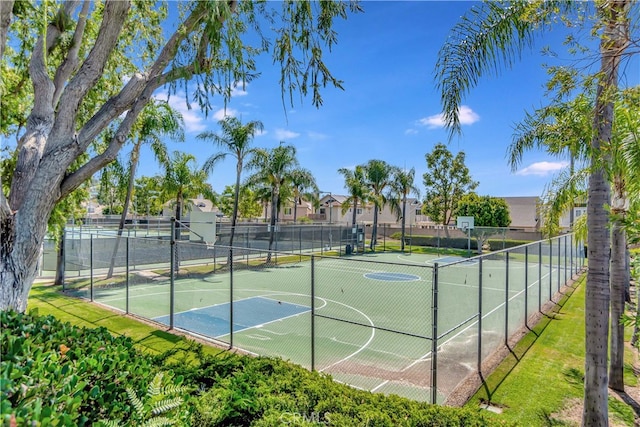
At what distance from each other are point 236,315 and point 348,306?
3.87 metres

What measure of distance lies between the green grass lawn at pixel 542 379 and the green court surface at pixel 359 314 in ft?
1.79

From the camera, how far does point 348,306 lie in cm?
1286

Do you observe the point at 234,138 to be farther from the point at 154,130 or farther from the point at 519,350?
the point at 519,350

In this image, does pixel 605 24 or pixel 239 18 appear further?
pixel 239 18

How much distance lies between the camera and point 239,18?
5.36 m

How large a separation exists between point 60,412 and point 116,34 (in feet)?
15.9

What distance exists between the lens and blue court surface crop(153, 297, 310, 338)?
10.1 meters

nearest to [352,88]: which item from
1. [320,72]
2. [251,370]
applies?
[320,72]

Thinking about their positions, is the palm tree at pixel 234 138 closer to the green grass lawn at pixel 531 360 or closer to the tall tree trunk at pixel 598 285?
the green grass lawn at pixel 531 360

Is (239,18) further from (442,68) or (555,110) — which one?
(555,110)

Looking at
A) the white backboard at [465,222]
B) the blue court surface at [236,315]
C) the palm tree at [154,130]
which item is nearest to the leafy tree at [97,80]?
the blue court surface at [236,315]

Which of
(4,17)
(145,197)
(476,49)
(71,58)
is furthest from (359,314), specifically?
(145,197)

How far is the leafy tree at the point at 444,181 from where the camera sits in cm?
3747

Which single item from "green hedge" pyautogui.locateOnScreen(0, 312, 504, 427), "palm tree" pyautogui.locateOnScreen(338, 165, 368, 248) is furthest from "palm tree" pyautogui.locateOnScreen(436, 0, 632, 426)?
"palm tree" pyautogui.locateOnScreen(338, 165, 368, 248)
